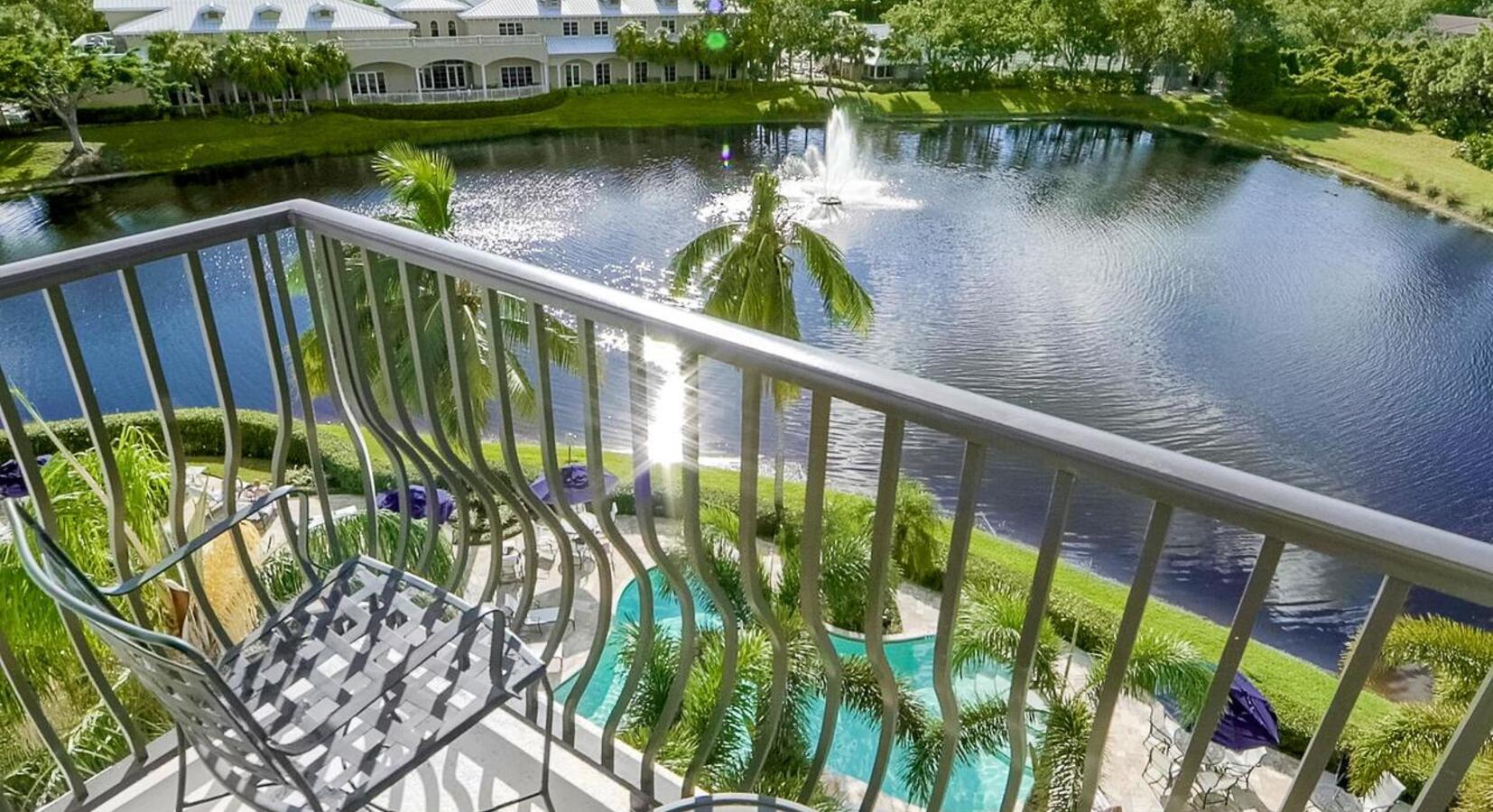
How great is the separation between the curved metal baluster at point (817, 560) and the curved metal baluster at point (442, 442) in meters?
0.71

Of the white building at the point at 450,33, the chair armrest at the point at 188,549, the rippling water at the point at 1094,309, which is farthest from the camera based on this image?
the white building at the point at 450,33

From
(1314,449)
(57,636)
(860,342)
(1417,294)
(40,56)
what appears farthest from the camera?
(40,56)

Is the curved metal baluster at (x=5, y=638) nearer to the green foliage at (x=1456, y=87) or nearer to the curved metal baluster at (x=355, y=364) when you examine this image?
the curved metal baluster at (x=355, y=364)

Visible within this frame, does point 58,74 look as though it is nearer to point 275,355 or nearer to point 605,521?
point 275,355

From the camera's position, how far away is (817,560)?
1.33m

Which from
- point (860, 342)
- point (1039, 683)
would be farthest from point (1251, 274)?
point (1039, 683)

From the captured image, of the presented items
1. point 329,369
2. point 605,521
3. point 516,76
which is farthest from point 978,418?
point 516,76

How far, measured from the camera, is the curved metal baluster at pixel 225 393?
5.43 ft

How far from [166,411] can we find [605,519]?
2.82 feet

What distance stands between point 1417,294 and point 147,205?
26.2m

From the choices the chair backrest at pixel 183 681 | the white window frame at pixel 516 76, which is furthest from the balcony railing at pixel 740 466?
the white window frame at pixel 516 76

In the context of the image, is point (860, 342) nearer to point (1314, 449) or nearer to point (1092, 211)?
point (1314, 449)

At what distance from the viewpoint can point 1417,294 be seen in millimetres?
17438

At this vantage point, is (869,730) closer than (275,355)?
No
